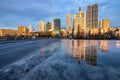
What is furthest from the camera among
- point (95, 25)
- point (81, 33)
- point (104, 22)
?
point (104, 22)

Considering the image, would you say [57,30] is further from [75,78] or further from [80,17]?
[75,78]

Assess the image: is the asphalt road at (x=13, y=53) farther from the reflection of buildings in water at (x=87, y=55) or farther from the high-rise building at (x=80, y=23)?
the high-rise building at (x=80, y=23)

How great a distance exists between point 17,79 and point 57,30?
157988 millimetres

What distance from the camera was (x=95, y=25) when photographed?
160875 millimetres

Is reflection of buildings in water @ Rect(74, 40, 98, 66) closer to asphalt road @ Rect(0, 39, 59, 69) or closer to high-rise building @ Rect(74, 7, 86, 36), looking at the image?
asphalt road @ Rect(0, 39, 59, 69)

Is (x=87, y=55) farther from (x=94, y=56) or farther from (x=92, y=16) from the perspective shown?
(x=92, y=16)

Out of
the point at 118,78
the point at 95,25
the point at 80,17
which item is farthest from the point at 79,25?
the point at 118,78

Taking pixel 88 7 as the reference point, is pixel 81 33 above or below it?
below

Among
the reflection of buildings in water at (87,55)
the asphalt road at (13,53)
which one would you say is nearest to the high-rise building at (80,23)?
the asphalt road at (13,53)

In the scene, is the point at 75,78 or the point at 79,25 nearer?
the point at 75,78

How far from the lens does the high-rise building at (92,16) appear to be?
163 metres

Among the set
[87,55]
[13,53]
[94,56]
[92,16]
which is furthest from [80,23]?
[94,56]

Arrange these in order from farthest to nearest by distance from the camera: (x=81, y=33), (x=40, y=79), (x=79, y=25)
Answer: (x=79, y=25), (x=81, y=33), (x=40, y=79)

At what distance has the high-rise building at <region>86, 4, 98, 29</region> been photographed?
162562mm
